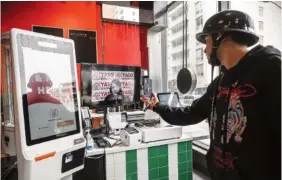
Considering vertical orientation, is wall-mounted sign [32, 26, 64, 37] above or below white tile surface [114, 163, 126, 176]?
above

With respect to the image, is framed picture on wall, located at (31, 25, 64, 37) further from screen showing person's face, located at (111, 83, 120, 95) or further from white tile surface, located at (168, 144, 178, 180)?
white tile surface, located at (168, 144, 178, 180)

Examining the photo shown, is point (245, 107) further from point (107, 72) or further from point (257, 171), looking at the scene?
point (107, 72)

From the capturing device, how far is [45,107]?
4.24ft

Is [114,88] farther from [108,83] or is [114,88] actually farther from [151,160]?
[151,160]

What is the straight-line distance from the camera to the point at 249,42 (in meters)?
1.24

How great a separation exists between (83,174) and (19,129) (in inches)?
34.5

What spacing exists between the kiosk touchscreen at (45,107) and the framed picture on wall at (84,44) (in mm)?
2850

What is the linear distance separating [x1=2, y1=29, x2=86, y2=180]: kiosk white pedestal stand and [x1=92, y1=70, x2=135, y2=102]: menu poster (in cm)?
47

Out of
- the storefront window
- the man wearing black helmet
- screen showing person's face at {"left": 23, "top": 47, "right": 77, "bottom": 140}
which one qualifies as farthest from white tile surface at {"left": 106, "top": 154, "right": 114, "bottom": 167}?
the storefront window

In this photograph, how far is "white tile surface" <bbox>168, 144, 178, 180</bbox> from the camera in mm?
2010

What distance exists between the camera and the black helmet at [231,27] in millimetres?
1210

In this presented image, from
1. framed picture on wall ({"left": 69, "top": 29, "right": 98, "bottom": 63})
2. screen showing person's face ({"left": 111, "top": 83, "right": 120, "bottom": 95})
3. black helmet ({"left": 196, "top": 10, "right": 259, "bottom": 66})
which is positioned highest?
framed picture on wall ({"left": 69, "top": 29, "right": 98, "bottom": 63})

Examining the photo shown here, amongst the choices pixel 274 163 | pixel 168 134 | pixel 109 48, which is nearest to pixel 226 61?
pixel 274 163

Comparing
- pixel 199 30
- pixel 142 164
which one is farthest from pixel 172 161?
pixel 199 30
